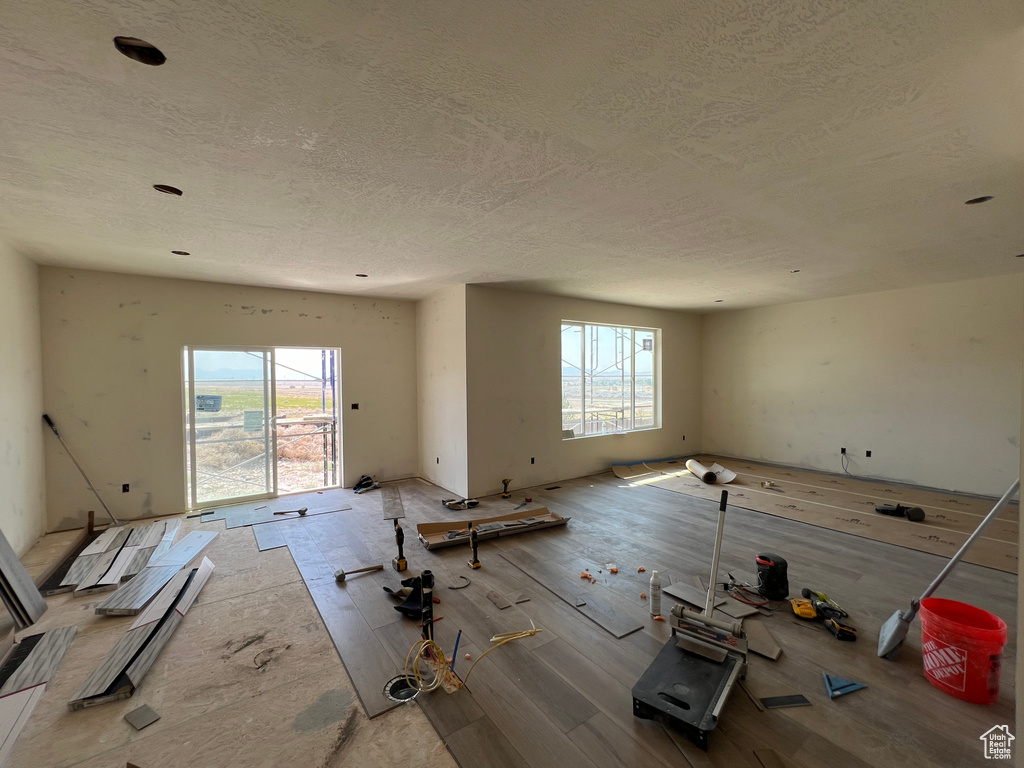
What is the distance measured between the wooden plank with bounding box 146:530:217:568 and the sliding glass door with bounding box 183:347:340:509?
1.16m

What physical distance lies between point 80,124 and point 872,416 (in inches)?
326

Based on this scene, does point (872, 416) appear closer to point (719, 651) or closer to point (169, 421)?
point (719, 651)

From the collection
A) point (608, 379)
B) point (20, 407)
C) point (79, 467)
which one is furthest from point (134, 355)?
point (608, 379)

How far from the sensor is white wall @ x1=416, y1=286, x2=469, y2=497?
5.29m

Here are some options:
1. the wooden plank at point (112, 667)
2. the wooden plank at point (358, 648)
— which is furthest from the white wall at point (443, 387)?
the wooden plank at point (112, 667)

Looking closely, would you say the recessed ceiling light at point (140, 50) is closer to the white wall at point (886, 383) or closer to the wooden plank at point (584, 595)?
the wooden plank at point (584, 595)

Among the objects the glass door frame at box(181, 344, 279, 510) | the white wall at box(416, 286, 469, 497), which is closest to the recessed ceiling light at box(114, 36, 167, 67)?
the white wall at box(416, 286, 469, 497)

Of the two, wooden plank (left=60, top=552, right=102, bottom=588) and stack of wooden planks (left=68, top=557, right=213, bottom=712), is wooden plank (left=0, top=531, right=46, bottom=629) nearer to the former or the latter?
wooden plank (left=60, top=552, right=102, bottom=588)

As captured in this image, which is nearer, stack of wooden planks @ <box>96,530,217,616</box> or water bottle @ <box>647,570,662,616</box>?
water bottle @ <box>647,570,662,616</box>

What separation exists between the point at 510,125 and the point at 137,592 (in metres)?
3.89

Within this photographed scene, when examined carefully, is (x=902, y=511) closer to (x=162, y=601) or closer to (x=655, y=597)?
(x=655, y=597)

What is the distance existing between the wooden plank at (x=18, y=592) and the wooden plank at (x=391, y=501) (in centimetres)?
249

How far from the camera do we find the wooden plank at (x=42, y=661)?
83.2 inches

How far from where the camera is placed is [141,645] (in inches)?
93.3
